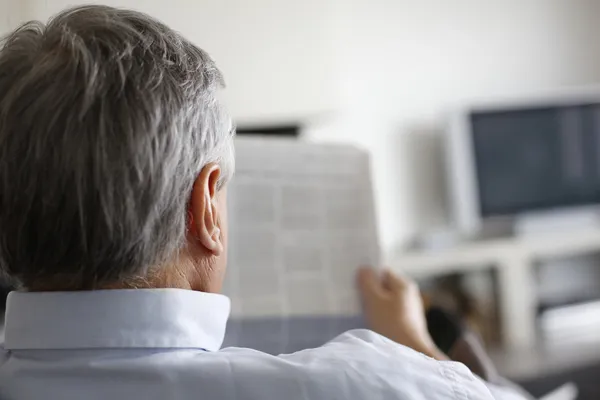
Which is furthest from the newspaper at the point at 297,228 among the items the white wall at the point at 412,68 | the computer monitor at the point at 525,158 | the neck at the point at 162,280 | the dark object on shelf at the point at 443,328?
the computer monitor at the point at 525,158

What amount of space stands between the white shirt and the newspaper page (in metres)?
0.43

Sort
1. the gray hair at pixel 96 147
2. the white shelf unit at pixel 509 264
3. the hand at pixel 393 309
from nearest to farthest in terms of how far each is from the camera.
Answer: the gray hair at pixel 96 147
the hand at pixel 393 309
the white shelf unit at pixel 509 264

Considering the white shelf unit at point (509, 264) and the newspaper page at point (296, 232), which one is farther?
the white shelf unit at point (509, 264)

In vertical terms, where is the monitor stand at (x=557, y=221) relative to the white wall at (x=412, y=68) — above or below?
below

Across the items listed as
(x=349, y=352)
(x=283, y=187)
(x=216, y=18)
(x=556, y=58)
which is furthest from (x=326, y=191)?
(x=556, y=58)

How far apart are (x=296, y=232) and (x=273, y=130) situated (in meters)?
1.42

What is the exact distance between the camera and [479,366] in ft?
3.10

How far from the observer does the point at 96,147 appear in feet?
1.69

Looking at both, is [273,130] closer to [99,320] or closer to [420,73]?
[420,73]

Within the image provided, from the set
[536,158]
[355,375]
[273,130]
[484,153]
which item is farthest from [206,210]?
[536,158]

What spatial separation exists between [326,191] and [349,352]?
0.51 metres

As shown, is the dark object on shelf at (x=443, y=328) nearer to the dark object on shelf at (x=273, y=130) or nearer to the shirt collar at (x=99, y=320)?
the shirt collar at (x=99, y=320)

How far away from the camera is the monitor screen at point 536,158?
288cm

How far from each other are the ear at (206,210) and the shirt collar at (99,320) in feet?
0.17
